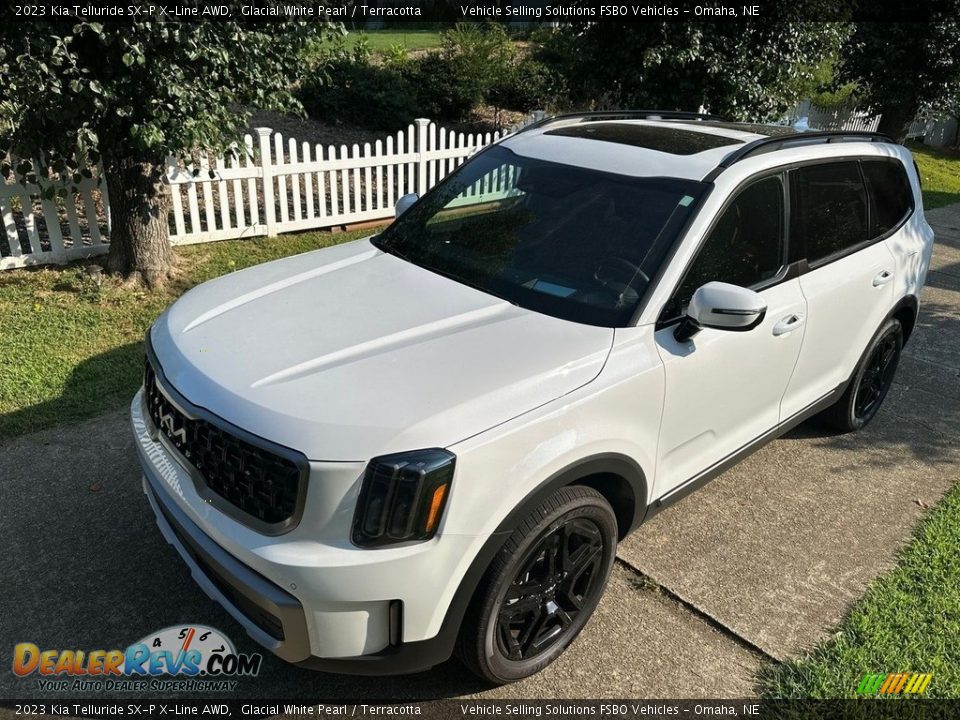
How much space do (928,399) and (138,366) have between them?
567 cm

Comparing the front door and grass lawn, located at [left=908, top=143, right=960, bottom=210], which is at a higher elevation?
the front door

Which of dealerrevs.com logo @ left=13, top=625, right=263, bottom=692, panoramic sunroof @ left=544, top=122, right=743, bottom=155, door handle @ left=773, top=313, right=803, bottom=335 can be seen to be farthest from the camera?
panoramic sunroof @ left=544, top=122, right=743, bottom=155

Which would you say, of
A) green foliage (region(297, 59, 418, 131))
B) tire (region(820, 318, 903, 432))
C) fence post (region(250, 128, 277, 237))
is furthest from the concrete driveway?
green foliage (region(297, 59, 418, 131))

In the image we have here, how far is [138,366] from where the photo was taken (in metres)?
5.12

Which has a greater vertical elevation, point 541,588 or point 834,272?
point 834,272

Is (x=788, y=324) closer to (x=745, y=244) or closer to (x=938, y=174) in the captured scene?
(x=745, y=244)

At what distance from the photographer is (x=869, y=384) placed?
4750 mm

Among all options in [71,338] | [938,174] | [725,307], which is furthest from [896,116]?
[71,338]

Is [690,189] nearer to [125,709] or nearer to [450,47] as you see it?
[125,709]

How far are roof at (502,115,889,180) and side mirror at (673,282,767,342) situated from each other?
0.65 meters

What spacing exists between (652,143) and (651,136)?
6.1 inches

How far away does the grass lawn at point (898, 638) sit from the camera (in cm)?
286

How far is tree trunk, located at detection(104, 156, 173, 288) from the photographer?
236 inches

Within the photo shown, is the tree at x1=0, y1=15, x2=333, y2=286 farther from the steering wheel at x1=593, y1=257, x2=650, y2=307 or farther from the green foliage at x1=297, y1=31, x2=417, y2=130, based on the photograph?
the green foliage at x1=297, y1=31, x2=417, y2=130
